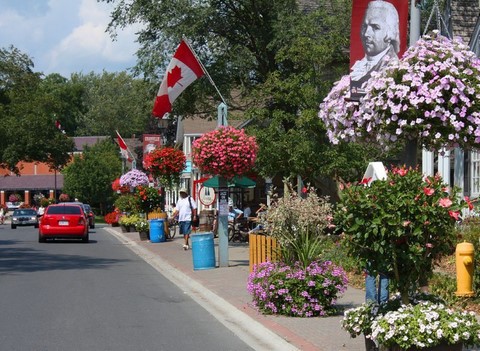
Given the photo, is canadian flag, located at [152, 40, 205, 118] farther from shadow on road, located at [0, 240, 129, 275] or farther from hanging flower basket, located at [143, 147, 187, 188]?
hanging flower basket, located at [143, 147, 187, 188]

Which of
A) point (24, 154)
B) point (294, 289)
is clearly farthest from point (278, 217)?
point (24, 154)

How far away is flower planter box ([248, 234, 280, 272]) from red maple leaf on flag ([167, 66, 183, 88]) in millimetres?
7931

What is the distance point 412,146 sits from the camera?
883cm

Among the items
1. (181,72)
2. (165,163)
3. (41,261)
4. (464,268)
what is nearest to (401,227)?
(464,268)

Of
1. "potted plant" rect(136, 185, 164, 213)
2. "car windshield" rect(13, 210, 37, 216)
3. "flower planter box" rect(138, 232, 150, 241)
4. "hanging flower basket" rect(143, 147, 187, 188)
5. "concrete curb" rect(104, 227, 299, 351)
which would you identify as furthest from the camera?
"car windshield" rect(13, 210, 37, 216)

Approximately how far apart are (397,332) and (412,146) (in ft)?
7.46

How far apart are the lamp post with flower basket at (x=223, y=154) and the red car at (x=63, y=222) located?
44.1ft

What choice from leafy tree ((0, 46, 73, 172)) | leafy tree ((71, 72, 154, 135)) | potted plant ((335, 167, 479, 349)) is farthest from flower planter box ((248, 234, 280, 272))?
leafy tree ((71, 72, 154, 135))

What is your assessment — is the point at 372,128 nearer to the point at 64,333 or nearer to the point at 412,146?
the point at 412,146

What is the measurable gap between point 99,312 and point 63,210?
19.6 m

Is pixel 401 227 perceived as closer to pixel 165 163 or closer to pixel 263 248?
pixel 263 248

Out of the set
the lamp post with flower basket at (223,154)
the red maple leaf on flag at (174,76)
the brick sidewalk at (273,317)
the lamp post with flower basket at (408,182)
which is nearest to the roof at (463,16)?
the lamp post with flower basket at (223,154)

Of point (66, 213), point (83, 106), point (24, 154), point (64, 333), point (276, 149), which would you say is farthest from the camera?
point (83, 106)

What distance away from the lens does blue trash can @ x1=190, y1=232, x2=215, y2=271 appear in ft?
61.6
